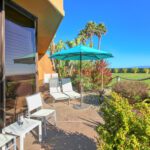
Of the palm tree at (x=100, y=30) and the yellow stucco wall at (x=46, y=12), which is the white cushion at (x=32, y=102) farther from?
the palm tree at (x=100, y=30)

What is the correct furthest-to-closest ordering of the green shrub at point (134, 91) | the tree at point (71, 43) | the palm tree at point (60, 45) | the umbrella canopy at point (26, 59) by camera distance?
the tree at point (71, 43)
the palm tree at point (60, 45)
the green shrub at point (134, 91)
the umbrella canopy at point (26, 59)

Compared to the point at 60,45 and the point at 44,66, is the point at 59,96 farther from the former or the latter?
the point at 60,45

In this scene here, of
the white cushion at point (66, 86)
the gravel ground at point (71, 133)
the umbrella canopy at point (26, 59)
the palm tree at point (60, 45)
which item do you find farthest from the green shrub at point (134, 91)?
the palm tree at point (60, 45)

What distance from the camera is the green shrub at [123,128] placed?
2.55 m

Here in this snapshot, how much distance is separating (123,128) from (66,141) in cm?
211

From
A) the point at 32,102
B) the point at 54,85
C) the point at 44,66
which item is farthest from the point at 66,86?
the point at 44,66

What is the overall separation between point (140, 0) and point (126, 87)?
13.7 meters

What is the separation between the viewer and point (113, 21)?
35000 mm

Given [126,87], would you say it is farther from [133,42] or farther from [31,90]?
[133,42]

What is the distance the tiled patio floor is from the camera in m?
4.29

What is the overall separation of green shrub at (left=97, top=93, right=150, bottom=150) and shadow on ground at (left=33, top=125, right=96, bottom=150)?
4.73 feet

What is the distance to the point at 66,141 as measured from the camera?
4.54m

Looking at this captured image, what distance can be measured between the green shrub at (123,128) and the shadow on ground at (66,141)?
144 cm

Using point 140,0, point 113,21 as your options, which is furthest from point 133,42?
point 140,0
